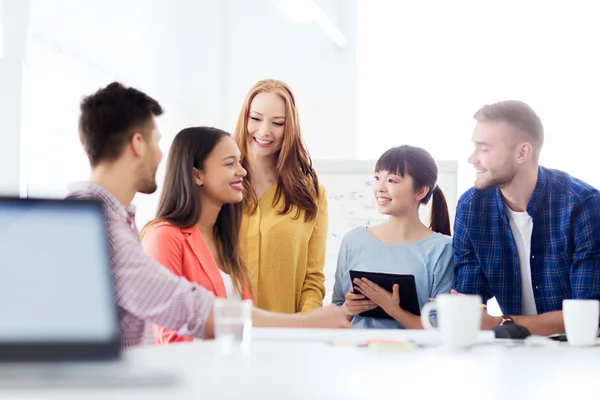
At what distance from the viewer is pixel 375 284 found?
7.96 feet

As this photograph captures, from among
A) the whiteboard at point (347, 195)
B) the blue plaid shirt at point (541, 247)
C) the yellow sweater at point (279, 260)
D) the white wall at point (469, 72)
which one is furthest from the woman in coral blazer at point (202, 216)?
the white wall at point (469, 72)

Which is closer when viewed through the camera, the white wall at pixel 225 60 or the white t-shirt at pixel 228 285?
the white t-shirt at pixel 228 285

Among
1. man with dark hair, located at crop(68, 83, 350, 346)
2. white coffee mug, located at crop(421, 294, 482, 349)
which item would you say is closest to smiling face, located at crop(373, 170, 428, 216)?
man with dark hair, located at crop(68, 83, 350, 346)

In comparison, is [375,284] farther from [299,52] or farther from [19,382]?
[299,52]

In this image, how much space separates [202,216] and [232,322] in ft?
3.30

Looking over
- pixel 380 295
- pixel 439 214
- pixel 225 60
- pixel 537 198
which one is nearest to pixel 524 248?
pixel 537 198

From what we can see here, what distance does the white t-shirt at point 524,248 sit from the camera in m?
2.66

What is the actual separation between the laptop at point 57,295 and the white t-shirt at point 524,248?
1.91 m

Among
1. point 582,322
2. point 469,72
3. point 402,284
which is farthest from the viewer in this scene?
point 469,72

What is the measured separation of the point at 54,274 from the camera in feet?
3.33

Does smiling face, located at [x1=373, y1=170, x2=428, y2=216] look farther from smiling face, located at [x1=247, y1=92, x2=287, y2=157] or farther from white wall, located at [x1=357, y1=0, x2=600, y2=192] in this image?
white wall, located at [x1=357, y1=0, x2=600, y2=192]

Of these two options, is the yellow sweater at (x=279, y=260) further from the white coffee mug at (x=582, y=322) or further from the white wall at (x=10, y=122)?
the white coffee mug at (x=582, y=322)

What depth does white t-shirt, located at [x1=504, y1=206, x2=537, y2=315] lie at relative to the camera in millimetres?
2660

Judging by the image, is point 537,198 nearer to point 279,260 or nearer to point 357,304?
point 357,304
